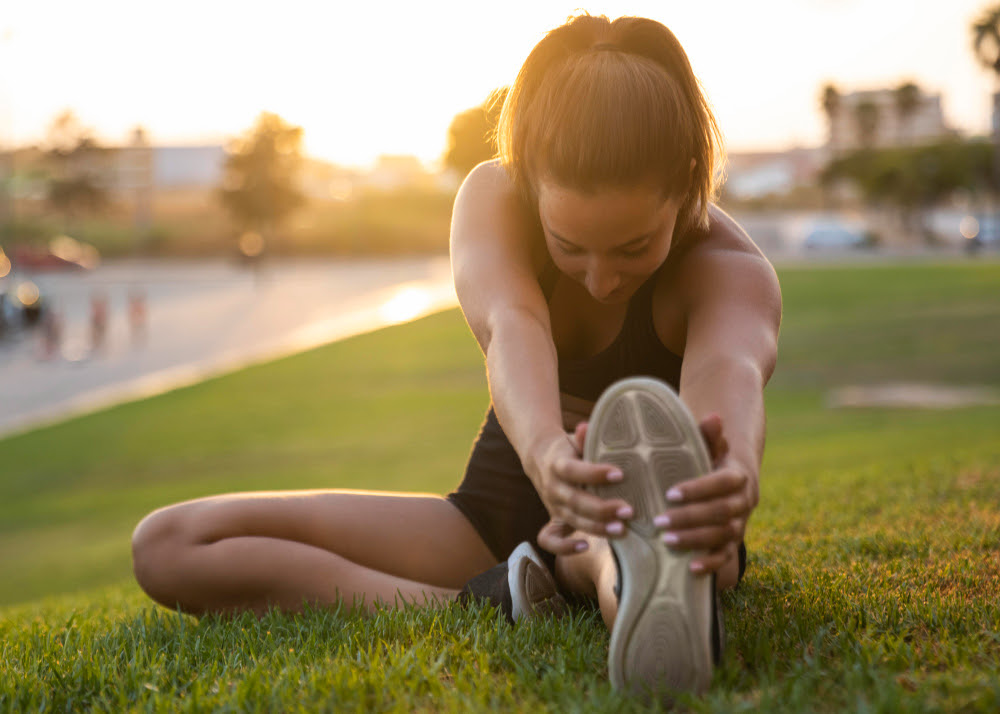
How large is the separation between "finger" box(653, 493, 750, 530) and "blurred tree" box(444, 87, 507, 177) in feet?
4.33

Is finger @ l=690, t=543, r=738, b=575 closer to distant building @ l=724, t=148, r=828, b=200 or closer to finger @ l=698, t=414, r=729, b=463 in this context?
finger @ l=698, t=414, r=729, b=463

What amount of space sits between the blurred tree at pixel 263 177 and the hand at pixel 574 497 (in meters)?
56.6

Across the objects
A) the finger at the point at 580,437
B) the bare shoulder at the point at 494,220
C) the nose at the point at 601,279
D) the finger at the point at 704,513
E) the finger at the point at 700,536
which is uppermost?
Answer: the bare shoulder at the point at 494,220

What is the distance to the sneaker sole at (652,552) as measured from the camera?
1683mm

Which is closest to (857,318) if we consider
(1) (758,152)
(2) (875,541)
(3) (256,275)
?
(2) (875,541)

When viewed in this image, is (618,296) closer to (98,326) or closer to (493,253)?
(493,253)

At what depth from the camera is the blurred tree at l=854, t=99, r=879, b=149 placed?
81938 millimetres

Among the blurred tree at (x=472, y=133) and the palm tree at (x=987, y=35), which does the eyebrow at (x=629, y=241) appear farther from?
the palm tree at (x=987, y=35)

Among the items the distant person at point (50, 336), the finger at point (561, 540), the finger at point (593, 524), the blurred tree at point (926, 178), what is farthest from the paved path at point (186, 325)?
the blurred tree at point (926, 178)

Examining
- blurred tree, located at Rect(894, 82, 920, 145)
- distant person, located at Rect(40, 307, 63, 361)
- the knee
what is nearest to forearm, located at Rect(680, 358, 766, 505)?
the knee

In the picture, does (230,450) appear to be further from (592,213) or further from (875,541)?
(592,213)

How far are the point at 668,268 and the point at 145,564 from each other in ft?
5.05

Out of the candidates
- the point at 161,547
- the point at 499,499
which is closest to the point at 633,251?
the point at 499,499

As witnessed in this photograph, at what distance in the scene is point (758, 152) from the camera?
542 feet
